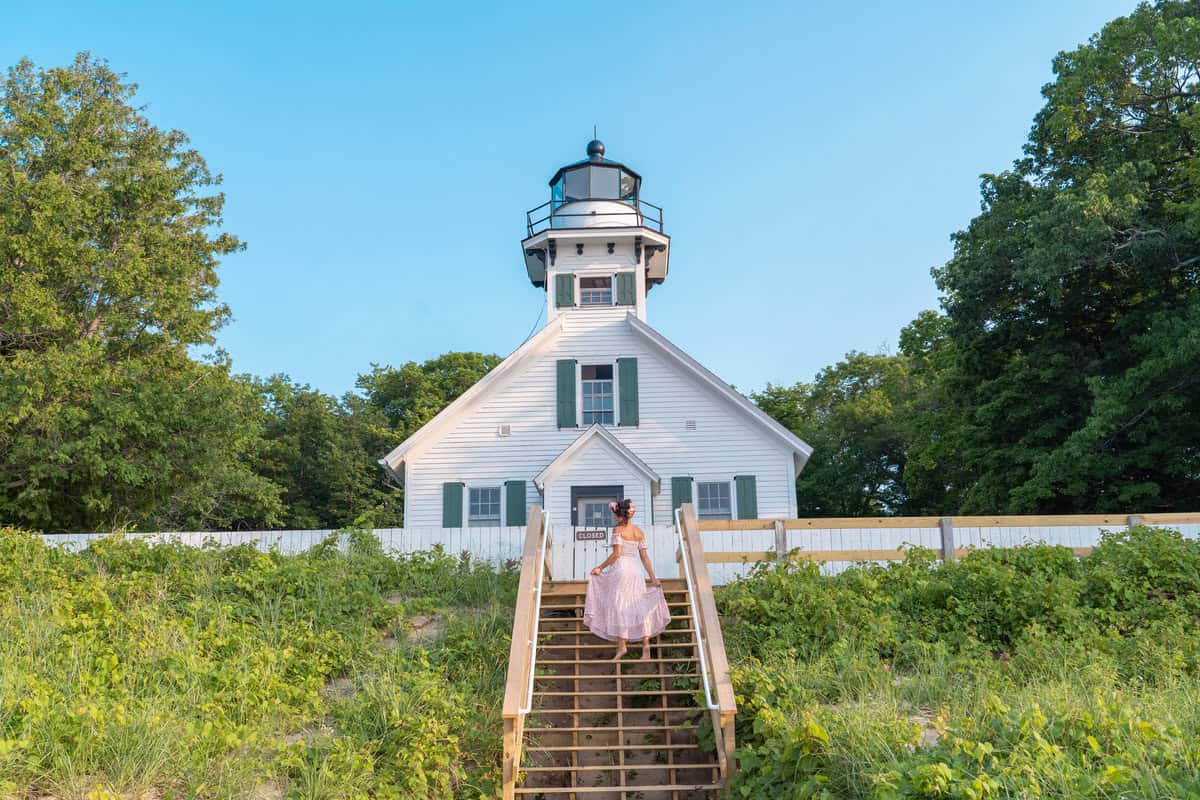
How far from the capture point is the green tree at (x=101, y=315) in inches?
700

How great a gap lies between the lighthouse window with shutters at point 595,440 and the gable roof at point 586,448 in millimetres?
25

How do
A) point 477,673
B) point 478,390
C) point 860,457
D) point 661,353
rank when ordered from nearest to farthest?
point 477,673
point 478,390
point 661,353
point 860,457

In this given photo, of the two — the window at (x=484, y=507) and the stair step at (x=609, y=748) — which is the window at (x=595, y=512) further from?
the stair step at (x=609, y=748)

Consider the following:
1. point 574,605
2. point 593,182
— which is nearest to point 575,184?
point 593,182

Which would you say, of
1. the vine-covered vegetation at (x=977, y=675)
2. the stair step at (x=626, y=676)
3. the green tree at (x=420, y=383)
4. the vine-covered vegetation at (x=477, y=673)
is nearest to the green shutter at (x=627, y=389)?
the vine-covered vegetation at (x=477, y=673)

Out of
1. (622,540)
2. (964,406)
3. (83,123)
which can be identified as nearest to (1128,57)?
(964,406)

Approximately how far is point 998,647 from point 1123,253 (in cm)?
1248

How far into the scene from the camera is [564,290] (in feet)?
67.7

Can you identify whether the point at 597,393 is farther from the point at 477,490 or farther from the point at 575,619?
the point at 575,619

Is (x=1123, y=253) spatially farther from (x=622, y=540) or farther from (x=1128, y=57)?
(x=622, y=540)

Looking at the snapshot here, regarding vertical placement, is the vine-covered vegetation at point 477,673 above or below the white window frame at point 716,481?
below

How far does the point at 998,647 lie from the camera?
32.9 ft

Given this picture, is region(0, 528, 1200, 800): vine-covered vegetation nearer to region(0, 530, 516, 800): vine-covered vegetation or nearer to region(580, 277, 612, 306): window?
region(0, 530, 516, 800): vine-covered vegetation

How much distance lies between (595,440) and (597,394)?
1.65 m
